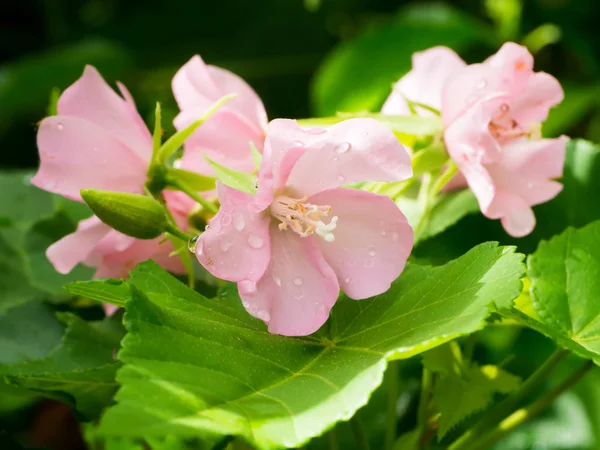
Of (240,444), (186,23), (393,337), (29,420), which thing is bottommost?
(29,420)

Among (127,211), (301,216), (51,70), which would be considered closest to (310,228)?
(301,216)

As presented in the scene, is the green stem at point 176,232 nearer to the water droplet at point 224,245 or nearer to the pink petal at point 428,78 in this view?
the water droplet at point 224,245

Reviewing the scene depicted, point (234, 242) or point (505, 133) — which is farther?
point (505, 133)

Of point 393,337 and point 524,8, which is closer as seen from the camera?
point 393,337

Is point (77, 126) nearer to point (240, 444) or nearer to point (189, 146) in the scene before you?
point (189, 146)

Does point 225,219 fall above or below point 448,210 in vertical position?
above

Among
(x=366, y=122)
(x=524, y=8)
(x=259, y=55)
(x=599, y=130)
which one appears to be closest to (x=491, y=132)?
(x=366, y=122)

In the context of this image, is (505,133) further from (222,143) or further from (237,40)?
(237,40)
